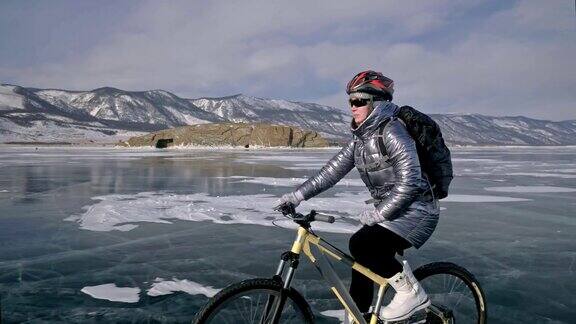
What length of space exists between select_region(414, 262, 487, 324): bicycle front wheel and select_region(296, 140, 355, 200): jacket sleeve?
114 centimetres

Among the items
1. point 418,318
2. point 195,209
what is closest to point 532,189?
point 195,209

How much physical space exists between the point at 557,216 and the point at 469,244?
13.3 ft

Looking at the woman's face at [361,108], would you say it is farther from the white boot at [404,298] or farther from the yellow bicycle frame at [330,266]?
the white boot at [404,298]

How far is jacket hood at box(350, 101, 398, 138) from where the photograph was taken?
10.4 ft

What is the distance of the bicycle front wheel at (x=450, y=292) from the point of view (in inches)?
149

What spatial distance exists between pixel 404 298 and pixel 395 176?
3.08 ft

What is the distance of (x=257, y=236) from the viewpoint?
805 cm

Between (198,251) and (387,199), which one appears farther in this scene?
(198,251)

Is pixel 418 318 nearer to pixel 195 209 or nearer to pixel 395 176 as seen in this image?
pixel 395 176

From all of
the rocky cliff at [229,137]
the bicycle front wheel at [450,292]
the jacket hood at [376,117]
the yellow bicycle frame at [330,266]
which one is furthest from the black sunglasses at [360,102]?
the rocky cliff at [229,137]

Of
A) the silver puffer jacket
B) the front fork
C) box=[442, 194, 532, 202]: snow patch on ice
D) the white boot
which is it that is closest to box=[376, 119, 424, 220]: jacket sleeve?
the silver puffer jacket

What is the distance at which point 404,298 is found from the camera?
329cm

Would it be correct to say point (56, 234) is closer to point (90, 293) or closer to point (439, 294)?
point (90, 293)

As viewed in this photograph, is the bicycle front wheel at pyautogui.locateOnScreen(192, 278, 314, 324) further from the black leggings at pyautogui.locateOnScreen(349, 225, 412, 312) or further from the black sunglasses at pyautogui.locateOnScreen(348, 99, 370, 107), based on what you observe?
the black sunglasses at pyautogui.locateOnScreen(348, 99, 370, 107)
